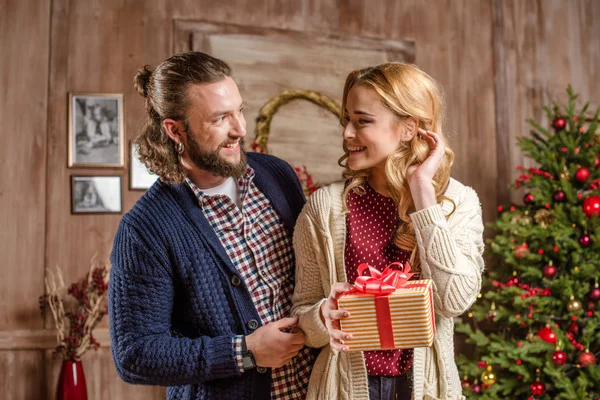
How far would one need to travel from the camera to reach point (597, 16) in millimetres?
5344

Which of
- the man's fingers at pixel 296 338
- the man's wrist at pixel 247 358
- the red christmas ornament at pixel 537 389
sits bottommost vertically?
the red christmas ornament at pixel 537 389

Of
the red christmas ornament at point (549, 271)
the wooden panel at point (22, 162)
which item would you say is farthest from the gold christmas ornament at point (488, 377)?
the wooden panel at point (22, 162)

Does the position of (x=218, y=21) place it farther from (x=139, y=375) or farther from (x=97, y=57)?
(x=139, y=375)

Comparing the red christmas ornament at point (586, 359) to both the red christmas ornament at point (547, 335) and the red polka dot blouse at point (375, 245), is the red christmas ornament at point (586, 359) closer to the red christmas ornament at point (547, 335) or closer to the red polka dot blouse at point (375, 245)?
the red christmas ornament at point (547, 335)

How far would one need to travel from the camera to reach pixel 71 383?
146 inches

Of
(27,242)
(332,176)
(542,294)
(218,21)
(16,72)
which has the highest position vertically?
(218,21)

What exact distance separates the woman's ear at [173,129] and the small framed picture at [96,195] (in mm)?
2277

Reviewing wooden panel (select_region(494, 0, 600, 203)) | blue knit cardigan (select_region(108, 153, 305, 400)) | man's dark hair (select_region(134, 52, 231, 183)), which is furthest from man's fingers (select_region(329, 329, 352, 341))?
wooden panel (select_region(494, 0, 600, 203))

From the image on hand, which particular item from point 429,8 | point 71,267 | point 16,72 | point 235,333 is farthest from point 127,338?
point 429,8

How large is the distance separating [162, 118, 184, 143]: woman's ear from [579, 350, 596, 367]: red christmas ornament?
2.96 m

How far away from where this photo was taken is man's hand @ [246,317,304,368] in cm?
173

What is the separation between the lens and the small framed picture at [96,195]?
407 centimetres

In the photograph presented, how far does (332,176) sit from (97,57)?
5.44ft

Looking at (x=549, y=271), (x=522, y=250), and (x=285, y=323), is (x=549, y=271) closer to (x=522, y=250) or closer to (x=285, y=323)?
(x=522, y=250)
